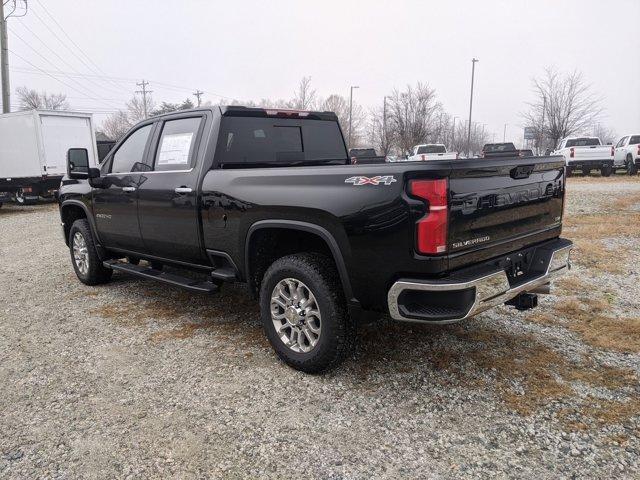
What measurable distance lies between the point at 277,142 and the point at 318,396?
2397 millimetres

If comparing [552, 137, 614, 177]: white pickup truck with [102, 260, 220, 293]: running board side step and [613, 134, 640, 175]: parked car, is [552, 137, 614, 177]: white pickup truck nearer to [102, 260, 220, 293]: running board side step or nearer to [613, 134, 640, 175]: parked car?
[613, 134, 640, 175]: parked car

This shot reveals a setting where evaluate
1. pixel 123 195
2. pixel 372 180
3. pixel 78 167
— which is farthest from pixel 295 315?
pixel 78 167

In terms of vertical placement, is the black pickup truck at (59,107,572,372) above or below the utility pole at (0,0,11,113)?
below

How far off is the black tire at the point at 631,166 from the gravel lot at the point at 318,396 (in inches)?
818

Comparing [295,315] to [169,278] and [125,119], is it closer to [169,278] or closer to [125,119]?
[169,278]

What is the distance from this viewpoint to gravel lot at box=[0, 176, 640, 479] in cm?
262

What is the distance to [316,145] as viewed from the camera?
5.00 meters

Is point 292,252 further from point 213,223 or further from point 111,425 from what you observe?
point 111,425

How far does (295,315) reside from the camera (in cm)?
356

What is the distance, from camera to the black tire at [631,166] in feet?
74.3

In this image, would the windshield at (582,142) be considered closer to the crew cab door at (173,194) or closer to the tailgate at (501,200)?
the tailgate at (501,200)

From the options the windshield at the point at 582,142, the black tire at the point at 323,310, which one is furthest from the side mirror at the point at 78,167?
the windshield at the point at 582,142

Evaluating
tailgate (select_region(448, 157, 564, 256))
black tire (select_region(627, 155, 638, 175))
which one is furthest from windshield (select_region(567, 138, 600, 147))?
tailgate (select_region(448, 157, 564, 256))

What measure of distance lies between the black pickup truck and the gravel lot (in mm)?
461
